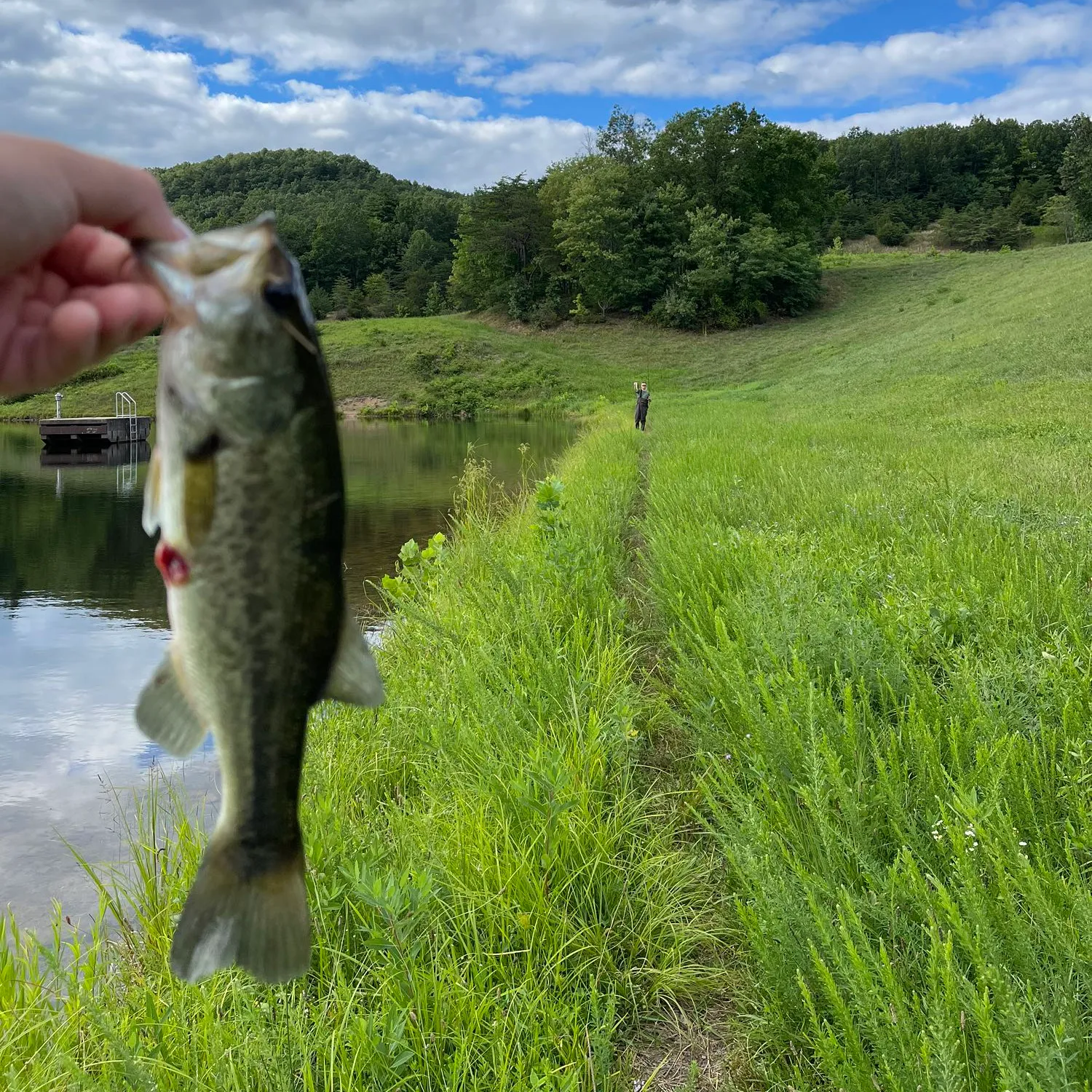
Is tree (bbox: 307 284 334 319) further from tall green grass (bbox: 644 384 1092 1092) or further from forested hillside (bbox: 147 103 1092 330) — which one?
forested hillside (bbox: 147 103 1092 330)

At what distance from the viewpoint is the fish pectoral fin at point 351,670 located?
1.04m

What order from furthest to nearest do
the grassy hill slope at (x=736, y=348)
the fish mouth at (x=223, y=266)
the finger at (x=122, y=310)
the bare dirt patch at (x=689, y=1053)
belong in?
the grassy hill slope at (x=736, y=348) < the bare dirt patch at (x=689, y=1053) < the finger at (x=122, y=310) < the fish mouth at (x=223, y=266)

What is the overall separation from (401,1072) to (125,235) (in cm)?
221

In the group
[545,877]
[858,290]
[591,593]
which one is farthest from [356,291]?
[545,877]

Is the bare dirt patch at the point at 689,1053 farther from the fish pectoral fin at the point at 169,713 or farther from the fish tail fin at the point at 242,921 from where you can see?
the fish pectoral fin at the point at 169,713

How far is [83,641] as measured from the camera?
8805mm

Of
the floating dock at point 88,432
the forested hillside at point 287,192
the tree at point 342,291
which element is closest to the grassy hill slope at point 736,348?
the floating dock at point 88,432

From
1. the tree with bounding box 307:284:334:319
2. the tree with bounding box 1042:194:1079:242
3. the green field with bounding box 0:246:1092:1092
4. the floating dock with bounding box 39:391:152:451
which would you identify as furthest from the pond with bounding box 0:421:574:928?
the tree with bounding box 1042:194:1079:242

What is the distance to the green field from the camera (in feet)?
7.45

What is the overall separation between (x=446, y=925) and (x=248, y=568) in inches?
91.3

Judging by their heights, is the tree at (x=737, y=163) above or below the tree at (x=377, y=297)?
above

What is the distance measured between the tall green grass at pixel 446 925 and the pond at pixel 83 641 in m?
0.67

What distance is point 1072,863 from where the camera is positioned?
2264 mm

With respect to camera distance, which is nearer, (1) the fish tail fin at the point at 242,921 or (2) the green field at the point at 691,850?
(1) the fish tail fin at the point at 242,921
